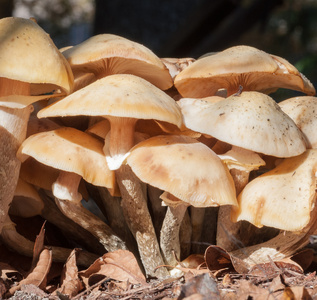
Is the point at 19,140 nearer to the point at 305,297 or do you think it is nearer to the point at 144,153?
the point at 144,153

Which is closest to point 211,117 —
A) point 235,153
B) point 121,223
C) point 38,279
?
point 235,153

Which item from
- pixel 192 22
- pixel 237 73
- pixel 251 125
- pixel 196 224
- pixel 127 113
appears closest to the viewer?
pixel 127 113

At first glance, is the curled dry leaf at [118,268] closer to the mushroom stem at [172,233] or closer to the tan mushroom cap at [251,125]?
the mushroom stem at [172,233]

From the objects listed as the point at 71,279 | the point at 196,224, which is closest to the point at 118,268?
the point at 71,279

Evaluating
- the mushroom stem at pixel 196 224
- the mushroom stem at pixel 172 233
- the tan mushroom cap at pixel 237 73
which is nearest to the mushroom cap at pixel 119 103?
the tan mushroom cap at pixel 237 73

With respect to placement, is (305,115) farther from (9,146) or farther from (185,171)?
(9,146)
